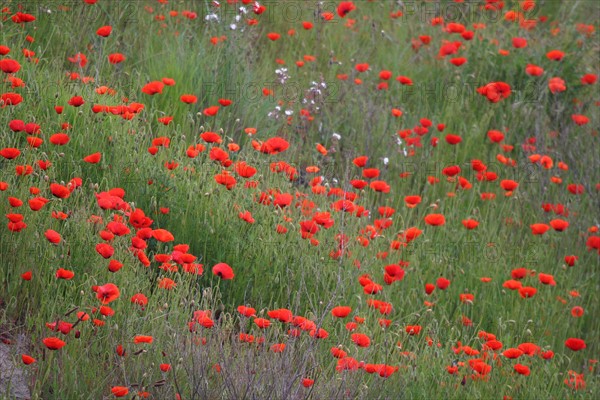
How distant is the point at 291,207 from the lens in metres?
4.23

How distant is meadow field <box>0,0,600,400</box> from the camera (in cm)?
281

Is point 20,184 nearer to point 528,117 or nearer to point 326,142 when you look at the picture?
point 326,142

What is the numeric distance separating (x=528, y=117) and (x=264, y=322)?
3.52m

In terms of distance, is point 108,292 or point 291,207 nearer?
point 108,292

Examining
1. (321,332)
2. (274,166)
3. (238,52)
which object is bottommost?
(321,332)

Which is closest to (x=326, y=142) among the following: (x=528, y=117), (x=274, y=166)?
(x=274, y=166)

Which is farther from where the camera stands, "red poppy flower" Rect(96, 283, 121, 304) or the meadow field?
the meadow field

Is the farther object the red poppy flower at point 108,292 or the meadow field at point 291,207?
the meadow field at point 291,207

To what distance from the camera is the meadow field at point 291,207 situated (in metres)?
2.81

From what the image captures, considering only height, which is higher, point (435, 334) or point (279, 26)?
point (279, 26)

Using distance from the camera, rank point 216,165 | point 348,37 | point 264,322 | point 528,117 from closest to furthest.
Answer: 1. point 264,322
2. point 216,165
3. point 528,117
4. point 348,37

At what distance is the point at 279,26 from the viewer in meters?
6.08

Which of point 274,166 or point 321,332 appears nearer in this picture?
point 321,332

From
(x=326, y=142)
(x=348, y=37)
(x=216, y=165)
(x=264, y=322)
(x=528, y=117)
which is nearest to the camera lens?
(x=264, y=322)
